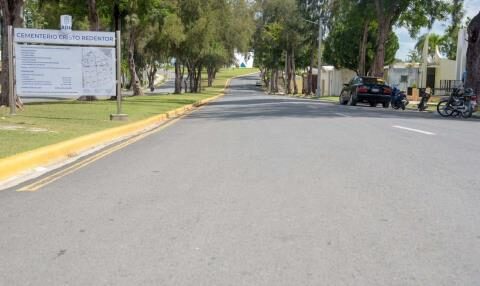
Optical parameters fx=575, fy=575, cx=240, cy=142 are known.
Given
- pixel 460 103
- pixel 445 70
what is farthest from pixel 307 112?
pixel 445 70

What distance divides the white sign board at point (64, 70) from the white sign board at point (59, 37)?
0.67ft

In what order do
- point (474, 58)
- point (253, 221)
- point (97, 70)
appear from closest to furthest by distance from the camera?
point (253, 221), point (97, 70), point (474, 58)

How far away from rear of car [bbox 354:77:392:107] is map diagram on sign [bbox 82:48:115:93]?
15.8m

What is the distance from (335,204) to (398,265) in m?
1.95

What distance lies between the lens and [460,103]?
855 inches

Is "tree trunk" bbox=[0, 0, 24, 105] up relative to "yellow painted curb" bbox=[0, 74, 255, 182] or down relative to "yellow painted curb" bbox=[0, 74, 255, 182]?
up

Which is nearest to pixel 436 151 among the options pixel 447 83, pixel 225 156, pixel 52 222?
pixel 225 156

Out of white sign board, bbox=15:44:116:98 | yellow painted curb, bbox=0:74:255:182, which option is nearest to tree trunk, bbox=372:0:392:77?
white sign board, bbox=15:44:116:98

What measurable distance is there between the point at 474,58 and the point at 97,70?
17660mm

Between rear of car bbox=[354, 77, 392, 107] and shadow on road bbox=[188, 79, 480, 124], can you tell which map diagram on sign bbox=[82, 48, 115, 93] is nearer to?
shadow on road bbox=[188, 79, 480, 124]

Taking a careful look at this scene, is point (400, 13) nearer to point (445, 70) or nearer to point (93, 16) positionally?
point (445, 70)

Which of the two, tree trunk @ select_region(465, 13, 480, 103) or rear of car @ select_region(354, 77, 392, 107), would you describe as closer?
tree trunk @ select_region(465, 13, 480, 103)

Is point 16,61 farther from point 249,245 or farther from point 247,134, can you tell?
point 249,245

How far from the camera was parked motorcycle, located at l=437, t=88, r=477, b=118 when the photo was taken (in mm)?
21453
